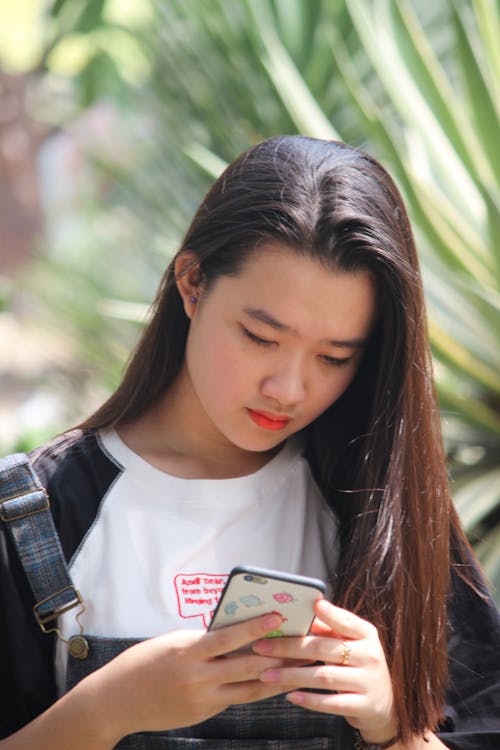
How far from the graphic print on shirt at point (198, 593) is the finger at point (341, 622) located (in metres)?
0.19

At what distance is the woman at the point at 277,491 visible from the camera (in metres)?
1.38

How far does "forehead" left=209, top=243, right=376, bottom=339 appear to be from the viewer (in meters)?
1.45

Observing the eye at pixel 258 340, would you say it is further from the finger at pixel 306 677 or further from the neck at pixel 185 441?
the finger at pixel 306 677

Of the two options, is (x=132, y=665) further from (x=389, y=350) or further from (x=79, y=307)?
(x=79, y=307)

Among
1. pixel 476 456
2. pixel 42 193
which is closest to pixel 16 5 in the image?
pixel 42 193

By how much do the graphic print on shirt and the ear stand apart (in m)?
0.34

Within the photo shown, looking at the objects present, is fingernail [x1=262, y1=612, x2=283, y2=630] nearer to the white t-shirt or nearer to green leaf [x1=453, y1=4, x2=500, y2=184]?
the white t-shirt

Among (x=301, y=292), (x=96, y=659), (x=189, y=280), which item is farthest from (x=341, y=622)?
(x=189, y=280)

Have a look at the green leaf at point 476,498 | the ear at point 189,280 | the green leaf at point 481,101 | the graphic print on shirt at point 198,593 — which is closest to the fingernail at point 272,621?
the graphic print on shirt at point 198,593

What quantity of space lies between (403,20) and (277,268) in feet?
5.83

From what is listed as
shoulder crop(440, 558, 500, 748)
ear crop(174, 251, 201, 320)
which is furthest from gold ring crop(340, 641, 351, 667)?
ear crop(174, 251, 201, 320)

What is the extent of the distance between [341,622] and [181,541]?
0.90ft

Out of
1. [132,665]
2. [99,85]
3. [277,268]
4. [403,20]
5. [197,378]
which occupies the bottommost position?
[132,665]

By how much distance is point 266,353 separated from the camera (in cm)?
146
